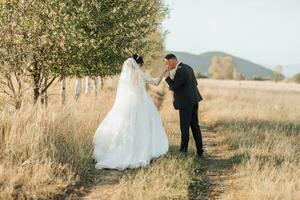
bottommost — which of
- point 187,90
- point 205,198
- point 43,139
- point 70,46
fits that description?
point 205,198

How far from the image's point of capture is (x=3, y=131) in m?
11.0

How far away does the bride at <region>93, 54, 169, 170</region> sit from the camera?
12.5 meters

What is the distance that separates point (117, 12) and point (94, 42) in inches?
64.4

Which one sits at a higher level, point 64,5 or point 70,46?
point 64,5

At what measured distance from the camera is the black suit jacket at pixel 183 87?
13953mm

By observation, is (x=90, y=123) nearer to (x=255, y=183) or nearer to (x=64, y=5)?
(x=64, y=5)

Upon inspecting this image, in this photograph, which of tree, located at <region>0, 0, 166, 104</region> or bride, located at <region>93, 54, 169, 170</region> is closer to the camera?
bride, located at <region>93, 54, 169, 170</region>

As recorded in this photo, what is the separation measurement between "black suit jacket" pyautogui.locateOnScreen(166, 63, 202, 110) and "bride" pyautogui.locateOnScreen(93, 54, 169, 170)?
637mm

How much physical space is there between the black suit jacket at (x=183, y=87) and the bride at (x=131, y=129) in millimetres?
637

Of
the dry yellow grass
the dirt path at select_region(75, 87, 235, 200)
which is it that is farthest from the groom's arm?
the dry yellow grass

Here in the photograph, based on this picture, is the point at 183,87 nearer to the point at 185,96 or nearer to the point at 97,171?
the point at 185,96

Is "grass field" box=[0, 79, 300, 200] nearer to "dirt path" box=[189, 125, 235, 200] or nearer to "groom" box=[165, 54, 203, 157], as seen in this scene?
"dirt path" box=[189, 125, 235, 200]

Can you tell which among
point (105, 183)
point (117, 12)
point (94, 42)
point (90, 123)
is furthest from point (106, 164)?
point (117, 12)

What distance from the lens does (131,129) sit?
42.2 feet
